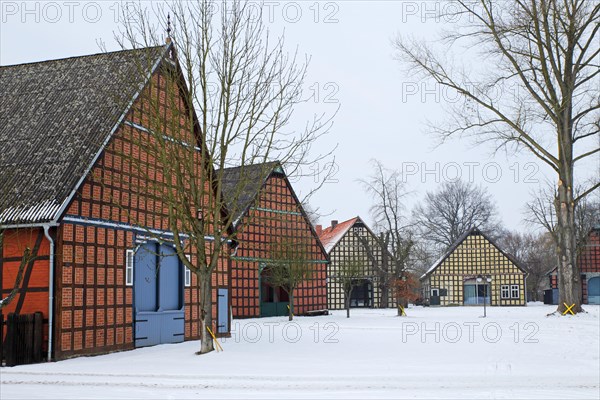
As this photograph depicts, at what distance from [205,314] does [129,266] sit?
307 cm

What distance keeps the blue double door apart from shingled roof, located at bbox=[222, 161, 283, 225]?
260 cm

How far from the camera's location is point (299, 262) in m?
39.1

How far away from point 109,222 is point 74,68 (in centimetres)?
545

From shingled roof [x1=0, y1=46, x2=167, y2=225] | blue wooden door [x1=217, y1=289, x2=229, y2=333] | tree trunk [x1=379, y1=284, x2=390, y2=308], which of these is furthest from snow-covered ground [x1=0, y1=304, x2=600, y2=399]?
tree trunk [x1=379, y1=284, x2=390, y2=308]

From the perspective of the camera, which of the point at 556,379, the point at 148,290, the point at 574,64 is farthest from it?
the point at 574,64

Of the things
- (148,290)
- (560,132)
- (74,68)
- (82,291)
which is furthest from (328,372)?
(560,132)

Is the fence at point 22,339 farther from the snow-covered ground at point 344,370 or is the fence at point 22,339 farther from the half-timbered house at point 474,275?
the half-timbered house at point 474,275

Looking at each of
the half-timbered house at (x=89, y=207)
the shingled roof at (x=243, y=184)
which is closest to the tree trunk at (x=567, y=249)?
the shingled roof at (x=243, y=184)

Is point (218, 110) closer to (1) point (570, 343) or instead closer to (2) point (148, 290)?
(2) point (148, 290)

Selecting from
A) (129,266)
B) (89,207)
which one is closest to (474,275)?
(129,266)

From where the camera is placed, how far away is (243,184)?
20094 millimetres

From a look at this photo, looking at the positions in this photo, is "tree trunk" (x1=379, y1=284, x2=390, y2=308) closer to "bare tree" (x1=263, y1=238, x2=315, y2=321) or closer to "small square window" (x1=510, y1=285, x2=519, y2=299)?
"small square window" (x1=510, y1=285, x2=519, y2=299)

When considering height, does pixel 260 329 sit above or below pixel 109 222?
below

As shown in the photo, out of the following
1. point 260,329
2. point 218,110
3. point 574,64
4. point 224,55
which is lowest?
point 260,329
